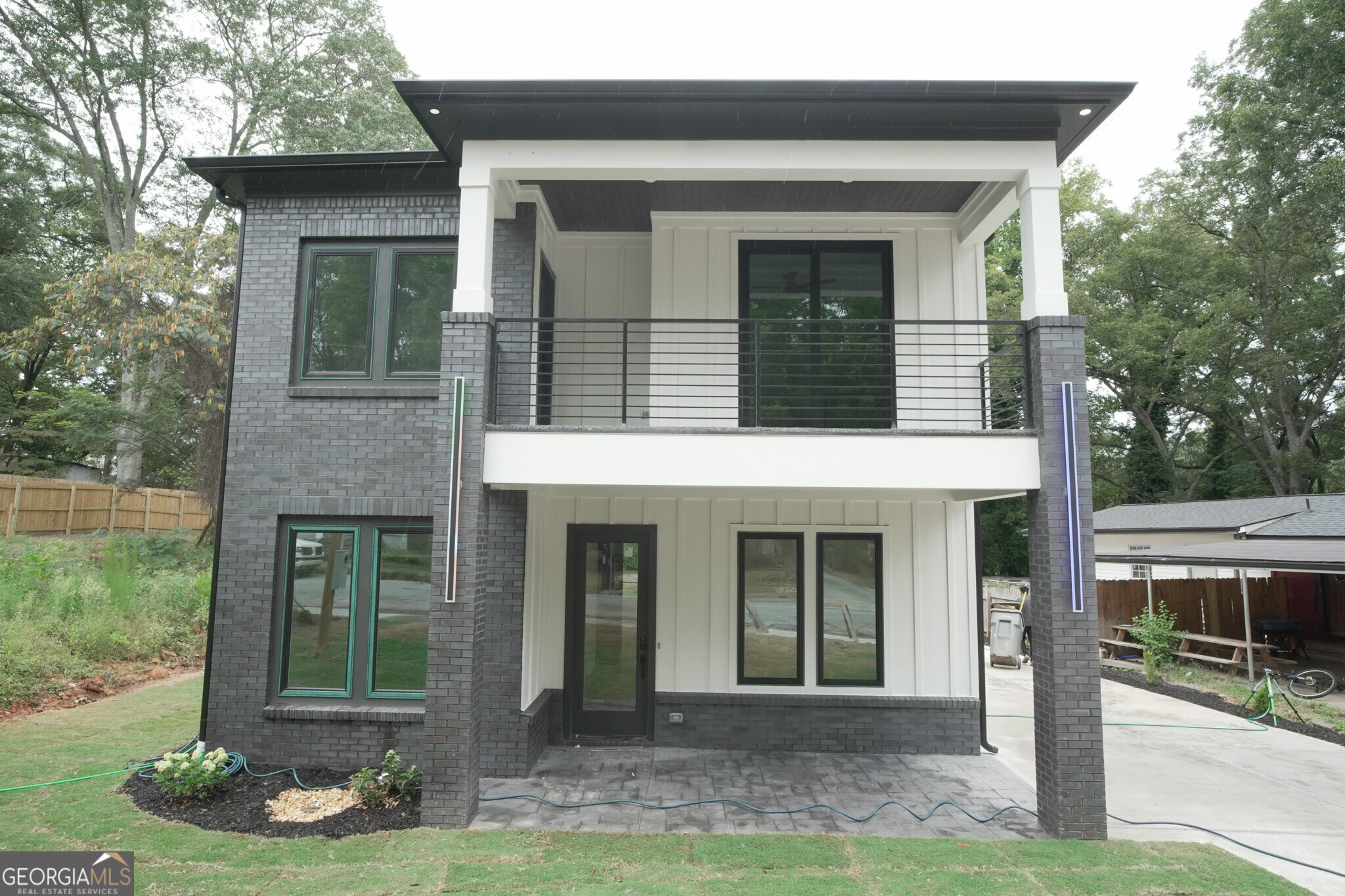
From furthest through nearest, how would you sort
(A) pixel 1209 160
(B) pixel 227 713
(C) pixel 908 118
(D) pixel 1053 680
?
(A) pixel 1209 160 < (B) pixel 227 713 < (C) pixel 908 118 < (D) pixel 1053 680

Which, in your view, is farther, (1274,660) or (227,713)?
(1274,660)

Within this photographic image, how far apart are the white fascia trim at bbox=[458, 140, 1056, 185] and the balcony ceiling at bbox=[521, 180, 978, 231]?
0.89 meters

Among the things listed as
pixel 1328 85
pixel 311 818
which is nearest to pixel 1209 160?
pixel 1328 85

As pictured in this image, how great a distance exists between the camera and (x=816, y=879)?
512cm

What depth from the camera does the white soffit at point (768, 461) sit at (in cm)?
626

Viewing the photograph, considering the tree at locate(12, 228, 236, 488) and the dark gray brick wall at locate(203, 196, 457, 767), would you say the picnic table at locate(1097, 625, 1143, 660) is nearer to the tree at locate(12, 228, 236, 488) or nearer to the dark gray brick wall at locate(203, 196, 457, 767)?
the dark gray brick wall at locate(203, 196, 457, 767)

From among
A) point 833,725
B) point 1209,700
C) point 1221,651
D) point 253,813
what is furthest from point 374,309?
point 1221,651

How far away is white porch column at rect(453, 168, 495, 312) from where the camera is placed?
21.1 feet

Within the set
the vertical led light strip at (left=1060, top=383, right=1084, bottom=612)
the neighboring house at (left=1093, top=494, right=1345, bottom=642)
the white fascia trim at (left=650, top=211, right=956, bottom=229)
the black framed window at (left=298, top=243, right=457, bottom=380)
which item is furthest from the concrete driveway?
the black framed window at (left=298, top=243, right=457, bottom=380)

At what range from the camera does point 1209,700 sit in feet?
37.1

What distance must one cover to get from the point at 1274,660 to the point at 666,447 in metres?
13.9

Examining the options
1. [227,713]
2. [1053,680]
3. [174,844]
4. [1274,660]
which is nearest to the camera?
[174,844]

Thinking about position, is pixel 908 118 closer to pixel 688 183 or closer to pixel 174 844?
pixel 688 183

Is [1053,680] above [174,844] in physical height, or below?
above
